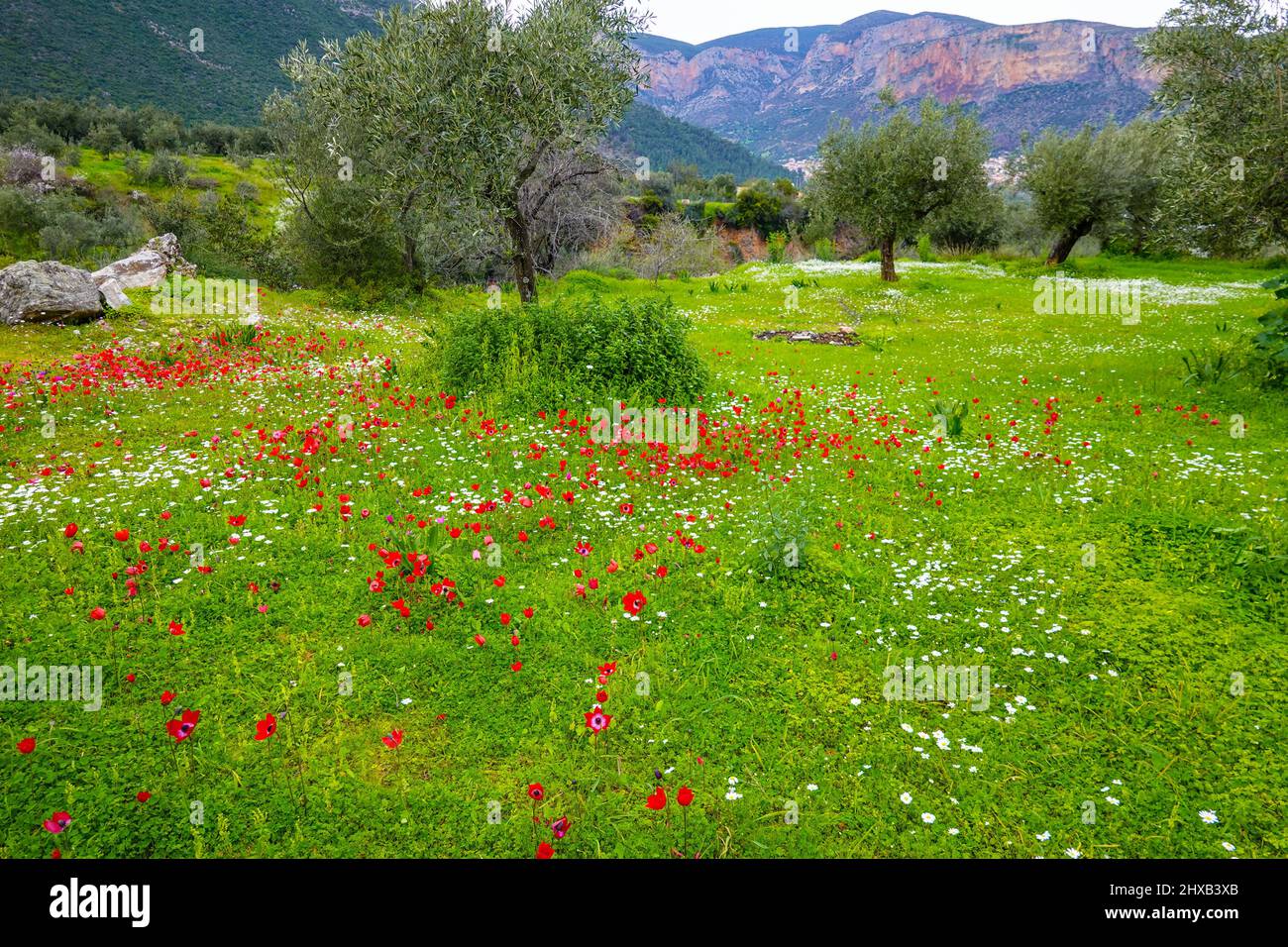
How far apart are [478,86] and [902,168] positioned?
1062 inches

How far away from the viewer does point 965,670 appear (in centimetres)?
593

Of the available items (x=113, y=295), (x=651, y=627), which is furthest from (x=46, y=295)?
(x=651, y=627)

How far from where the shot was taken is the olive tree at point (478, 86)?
13984 millimetres

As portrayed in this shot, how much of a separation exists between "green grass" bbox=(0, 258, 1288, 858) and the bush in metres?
0.82

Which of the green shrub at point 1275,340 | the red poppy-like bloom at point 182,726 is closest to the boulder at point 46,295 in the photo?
the red poppy-like bloom at point 182,726

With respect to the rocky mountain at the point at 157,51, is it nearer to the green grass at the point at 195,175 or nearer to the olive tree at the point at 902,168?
the green grass at the point at 195,175

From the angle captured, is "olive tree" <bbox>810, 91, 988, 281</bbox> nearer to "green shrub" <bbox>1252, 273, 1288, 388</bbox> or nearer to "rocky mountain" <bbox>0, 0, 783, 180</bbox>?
"green shrub" <bbox>1252, 273, 1288, 388</bbox>

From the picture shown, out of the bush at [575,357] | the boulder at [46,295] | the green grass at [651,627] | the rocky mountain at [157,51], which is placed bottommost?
the green grass at [651,627]

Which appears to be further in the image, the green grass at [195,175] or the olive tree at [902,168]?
the green grass at [195,175]

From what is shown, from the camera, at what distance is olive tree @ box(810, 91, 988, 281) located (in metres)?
33.2

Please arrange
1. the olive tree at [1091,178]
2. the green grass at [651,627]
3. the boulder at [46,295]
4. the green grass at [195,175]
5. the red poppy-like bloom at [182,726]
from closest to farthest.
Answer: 1. the red poppy-like bloom at [182,726]
2. the green grass at [651,627]
3. the boulder at [46,295]
4. the olive tree at [1091,178]
5. the green grass at [195,175]

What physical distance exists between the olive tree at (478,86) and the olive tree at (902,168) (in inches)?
877

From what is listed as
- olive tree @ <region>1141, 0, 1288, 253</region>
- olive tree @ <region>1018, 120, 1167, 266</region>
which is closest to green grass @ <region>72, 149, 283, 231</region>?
olive tree @ <region>1018, 120, 1167, 266</region>
